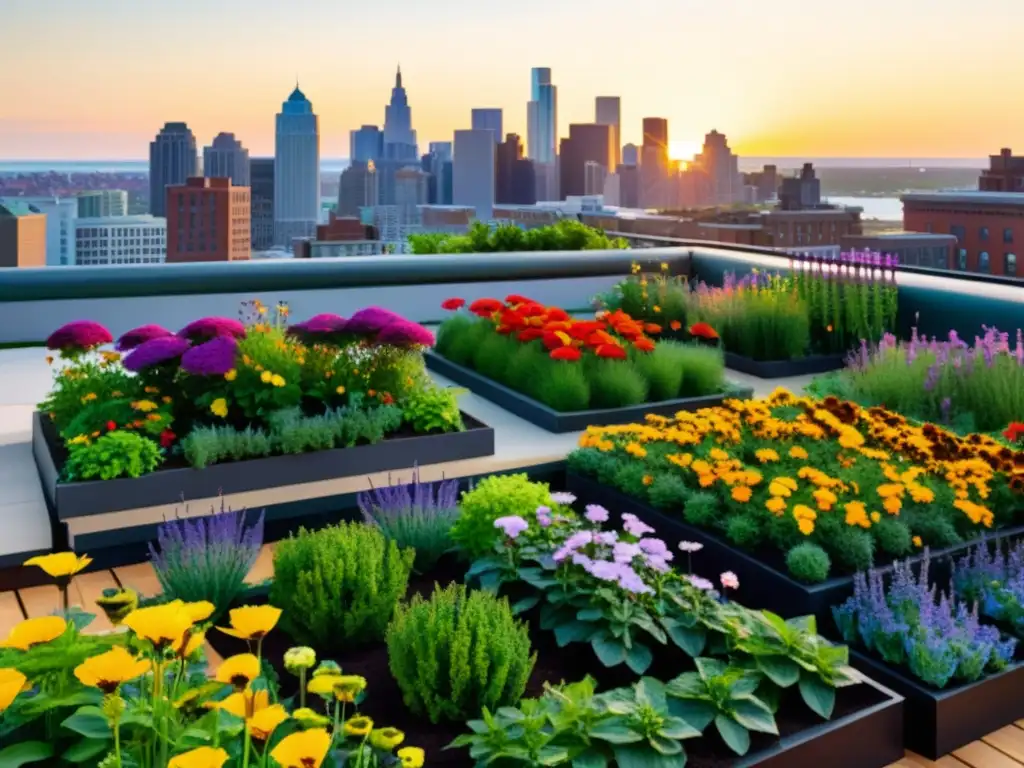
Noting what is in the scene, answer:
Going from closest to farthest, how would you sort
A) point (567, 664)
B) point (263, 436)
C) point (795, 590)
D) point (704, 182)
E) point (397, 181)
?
point (567, 664) → point (795, 590) → point (263, 436) → point (397, 181) → point (704, 182)

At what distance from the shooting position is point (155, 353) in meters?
4.35

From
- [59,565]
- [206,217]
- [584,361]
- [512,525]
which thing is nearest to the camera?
[59,565]

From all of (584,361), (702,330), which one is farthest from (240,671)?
(702,330)

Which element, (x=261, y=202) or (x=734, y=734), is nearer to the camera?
(x=734, y=734)

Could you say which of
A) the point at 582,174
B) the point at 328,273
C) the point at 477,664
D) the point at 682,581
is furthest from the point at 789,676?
Result: the point at 582,174

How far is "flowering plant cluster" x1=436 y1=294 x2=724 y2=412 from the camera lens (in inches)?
213

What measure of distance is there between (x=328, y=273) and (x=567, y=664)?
18.2 feet

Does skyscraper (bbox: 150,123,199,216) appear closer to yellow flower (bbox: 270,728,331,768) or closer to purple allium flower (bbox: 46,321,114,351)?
purple allium flower (bbox: 46,321,114,351)

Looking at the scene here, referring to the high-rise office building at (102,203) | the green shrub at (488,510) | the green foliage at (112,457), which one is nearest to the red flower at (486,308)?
the green foliage at (112,457)

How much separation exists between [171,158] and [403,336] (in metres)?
36.1

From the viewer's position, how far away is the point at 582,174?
46938 mm

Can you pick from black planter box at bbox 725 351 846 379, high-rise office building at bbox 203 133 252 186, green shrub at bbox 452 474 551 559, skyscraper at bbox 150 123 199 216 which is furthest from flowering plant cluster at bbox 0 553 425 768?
high-rise office building at bbox 203 133 252 186

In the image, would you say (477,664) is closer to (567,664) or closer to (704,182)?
(567,664)

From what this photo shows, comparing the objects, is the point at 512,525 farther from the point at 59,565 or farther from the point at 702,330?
the point at 702,330
